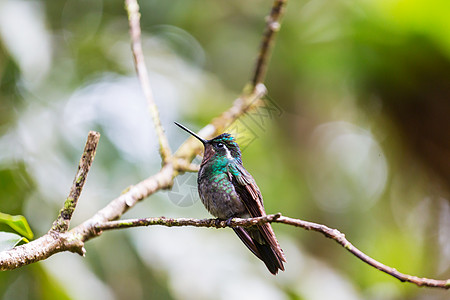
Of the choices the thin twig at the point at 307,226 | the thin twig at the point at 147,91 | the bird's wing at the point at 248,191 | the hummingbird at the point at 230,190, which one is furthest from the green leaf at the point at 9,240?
the thin twig at the point at 147,91

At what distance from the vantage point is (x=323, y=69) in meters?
6.26

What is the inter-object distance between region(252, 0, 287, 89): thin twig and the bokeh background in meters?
0.24

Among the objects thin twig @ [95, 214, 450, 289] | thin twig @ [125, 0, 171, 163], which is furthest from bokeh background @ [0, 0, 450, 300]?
thin twig @ [95, 214, 450, 289]

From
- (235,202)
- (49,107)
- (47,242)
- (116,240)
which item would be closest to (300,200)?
(116,240)

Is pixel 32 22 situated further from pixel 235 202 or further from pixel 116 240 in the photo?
pixel 235 202

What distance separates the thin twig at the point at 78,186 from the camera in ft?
4.41

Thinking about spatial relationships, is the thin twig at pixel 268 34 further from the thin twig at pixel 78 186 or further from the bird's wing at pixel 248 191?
the thin twig at pixel 78 186

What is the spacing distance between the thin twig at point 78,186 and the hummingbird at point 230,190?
0.98 feet

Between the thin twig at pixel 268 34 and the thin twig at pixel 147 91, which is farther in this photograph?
the thin twig at pixel 268 34

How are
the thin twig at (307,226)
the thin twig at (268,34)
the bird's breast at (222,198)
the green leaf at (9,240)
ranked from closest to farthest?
the thin twig at (307,226) → the green leaf at (9,240) → the bird's breast at (222,198) → the thin twig at (268,34)

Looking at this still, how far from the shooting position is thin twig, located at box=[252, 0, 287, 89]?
274cm

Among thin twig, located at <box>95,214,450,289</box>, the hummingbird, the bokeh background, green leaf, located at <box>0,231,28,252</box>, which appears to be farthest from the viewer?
the bokeh background

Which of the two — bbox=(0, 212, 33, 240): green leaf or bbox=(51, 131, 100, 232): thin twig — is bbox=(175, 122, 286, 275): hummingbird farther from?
bbox=(0, 212, 33, 240): green leaf

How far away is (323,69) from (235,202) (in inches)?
193
